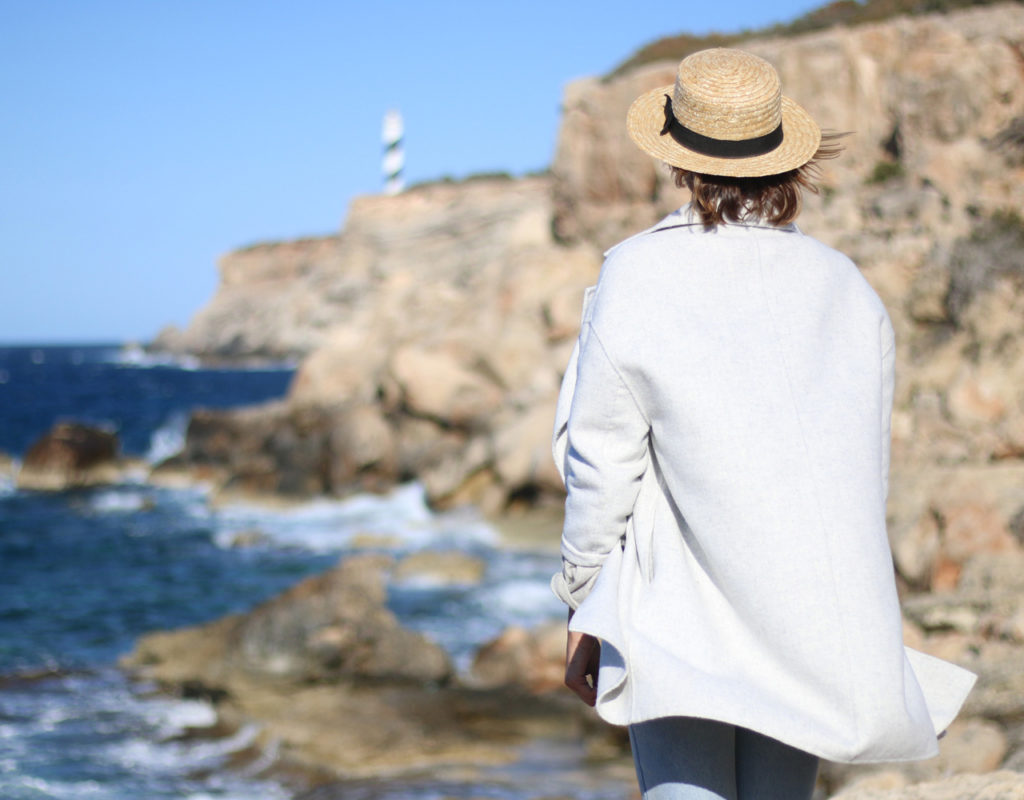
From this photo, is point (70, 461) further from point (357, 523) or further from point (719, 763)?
point (719, 763)

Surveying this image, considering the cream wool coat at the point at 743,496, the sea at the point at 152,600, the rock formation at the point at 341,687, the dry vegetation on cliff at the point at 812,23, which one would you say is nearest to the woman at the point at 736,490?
the cream wool coat at the point at 743,496

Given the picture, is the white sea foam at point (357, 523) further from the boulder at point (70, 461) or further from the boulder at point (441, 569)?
the boulder at point (70, 461)

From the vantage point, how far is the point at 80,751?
7.00 m

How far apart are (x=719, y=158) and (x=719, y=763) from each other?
106 centimetres

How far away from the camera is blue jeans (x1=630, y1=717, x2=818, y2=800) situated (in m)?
1.73

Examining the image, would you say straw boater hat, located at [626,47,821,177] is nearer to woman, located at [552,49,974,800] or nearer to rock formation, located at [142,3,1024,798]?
woman, located at [552,49,974,800]

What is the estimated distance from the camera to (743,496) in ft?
5.44

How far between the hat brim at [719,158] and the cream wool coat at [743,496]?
100mm

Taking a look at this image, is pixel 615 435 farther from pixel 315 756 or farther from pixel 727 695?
pixel 315 756

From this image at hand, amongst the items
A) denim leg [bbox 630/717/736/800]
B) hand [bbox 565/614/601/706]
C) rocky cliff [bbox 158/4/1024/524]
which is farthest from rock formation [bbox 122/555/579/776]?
denim leg [bbox 630/717/736/800]

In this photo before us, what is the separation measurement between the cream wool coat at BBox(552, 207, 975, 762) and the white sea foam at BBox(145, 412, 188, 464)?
79.2ft

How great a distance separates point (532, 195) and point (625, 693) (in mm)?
43506

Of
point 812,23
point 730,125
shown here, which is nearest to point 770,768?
point 730,125

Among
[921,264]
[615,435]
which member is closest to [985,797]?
[615,435]
